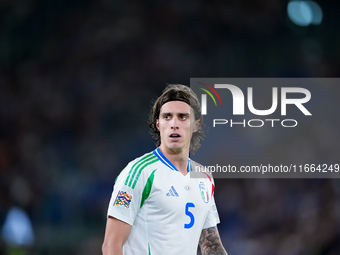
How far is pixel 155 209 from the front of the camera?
2564 millimetres

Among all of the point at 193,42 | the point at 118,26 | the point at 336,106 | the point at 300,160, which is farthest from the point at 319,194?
the point at 118,26

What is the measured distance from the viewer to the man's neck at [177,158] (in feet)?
9.39

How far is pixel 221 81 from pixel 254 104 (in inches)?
26.1

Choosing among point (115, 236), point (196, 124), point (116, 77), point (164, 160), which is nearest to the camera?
point (115, 236)

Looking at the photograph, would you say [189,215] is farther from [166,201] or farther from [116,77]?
[116,77]

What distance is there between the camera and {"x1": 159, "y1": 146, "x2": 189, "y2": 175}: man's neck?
9.39 feet

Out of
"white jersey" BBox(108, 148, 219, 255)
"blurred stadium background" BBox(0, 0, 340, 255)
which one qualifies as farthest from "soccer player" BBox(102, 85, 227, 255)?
"blurred stadium background" BBox(0, 0, 340, 255)

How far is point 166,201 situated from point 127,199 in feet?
0.91

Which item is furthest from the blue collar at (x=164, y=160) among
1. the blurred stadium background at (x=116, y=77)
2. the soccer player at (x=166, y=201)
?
the blurred stadium background at (x=116, y=77)

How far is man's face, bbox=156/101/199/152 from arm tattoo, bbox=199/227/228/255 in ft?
2.20

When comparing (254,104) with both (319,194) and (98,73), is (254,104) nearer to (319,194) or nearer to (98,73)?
(319,194)

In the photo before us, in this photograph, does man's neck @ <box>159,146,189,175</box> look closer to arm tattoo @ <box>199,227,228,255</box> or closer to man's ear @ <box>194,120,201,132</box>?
man's ear @ <box>194,120,201,132</box>

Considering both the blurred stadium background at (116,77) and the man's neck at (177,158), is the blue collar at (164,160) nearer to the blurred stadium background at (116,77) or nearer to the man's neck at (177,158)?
the man's neck at (177,158)

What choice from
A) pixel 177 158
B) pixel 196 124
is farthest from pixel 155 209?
pixel 196 124
